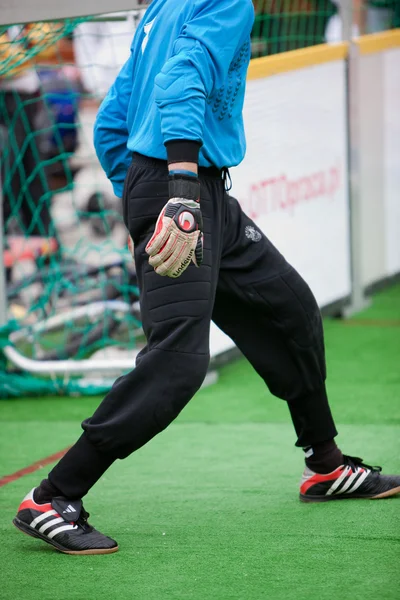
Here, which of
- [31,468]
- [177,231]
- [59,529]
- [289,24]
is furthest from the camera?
[289,24]

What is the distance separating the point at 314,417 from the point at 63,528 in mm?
933

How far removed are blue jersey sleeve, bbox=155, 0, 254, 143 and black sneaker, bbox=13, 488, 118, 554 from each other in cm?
117

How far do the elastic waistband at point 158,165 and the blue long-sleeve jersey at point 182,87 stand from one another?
42 mm

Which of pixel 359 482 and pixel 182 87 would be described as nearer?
pixel 182 87

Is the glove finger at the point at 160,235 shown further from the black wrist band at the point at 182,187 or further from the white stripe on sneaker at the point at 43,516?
the white stripe on sneaker at the point at 43,516

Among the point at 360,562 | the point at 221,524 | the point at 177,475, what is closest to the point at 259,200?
the point at 177,475

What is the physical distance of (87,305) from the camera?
6.89 meters

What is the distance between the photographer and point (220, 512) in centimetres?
370

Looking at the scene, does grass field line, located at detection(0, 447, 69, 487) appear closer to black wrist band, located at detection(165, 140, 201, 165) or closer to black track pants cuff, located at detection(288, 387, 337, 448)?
black track pants cuff, located at detection(288, 387, 337, 448)

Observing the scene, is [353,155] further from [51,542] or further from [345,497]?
[51,542]

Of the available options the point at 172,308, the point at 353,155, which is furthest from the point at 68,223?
the point at 172,308

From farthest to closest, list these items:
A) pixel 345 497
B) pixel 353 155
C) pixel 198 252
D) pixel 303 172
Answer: pixel 353 155, pixel 303 172, pixel 345 497, pixel 198 252

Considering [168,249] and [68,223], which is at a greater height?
[168,249]

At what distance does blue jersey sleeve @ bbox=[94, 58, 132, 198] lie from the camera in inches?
135
